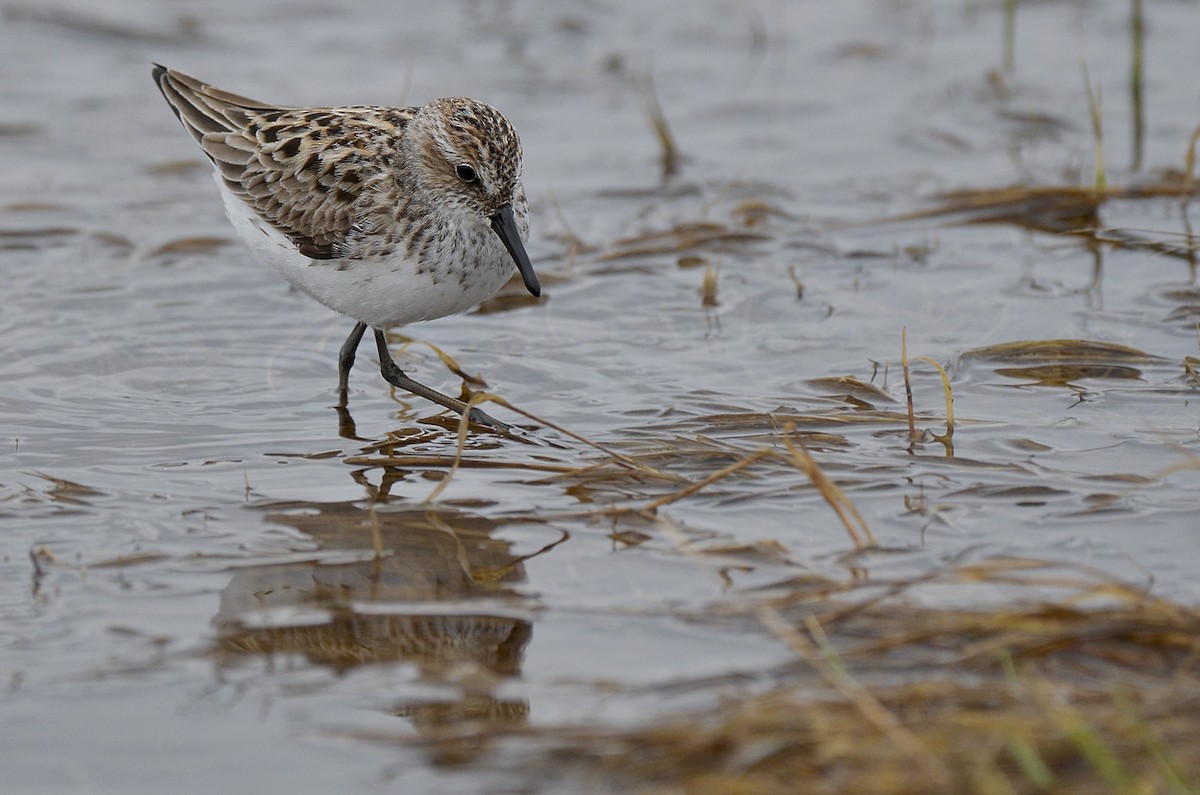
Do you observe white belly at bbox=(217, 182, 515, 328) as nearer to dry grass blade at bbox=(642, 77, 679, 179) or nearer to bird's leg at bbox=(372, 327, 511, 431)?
bird's leg at bbox=(372, 327, 511, 431)

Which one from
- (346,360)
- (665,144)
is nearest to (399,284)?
(346,360)

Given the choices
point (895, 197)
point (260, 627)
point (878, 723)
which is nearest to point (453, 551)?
point (260, 627)

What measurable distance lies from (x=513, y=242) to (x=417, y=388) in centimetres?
96

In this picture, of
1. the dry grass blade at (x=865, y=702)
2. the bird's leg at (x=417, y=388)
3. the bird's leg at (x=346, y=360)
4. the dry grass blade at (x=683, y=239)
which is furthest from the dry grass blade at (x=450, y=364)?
the dry grass blade at (x=865, y=702)

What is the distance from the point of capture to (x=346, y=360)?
7391mm

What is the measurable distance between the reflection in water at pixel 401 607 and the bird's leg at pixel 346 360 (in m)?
1.60

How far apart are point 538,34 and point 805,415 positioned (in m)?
7.90

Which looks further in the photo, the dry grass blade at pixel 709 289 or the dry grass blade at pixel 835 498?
the dry grass blade at pixel 709 289

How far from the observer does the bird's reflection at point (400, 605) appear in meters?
4.54

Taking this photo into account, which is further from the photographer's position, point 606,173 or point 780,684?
point 606,173

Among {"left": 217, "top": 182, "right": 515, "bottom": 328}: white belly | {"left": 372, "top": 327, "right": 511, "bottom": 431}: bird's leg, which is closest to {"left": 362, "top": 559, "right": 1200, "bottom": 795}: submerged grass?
{"left": 372, "top": 327, "right": 511, "bottom": 431}: bird's leg

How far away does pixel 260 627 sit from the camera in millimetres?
4836

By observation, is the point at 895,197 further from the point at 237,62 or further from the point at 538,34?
the point at 237,62

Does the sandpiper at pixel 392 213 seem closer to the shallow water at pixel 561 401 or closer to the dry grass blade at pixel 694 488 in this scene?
the shallow water at pixel 561 401
